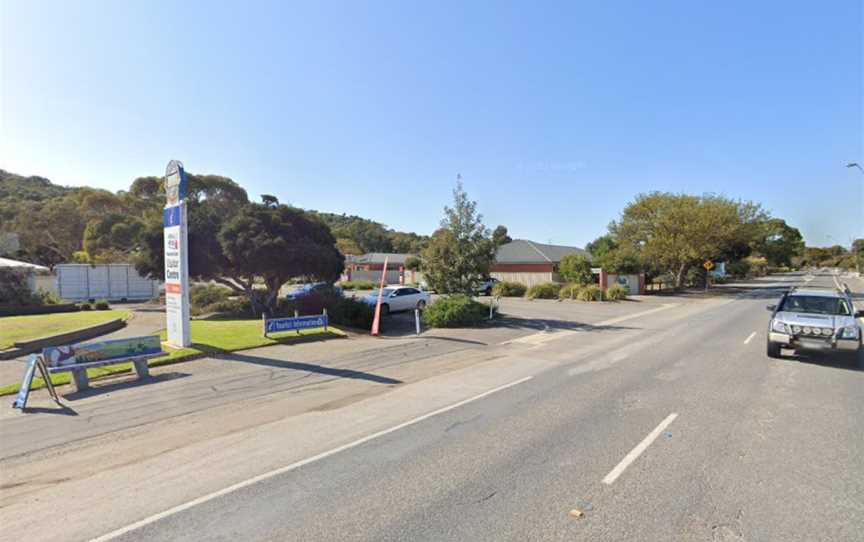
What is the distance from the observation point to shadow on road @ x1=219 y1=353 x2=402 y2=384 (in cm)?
1015

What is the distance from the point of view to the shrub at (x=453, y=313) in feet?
60.8

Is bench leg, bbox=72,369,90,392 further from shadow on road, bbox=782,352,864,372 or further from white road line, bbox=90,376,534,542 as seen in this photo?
shadow on road, bbox=782,352,864,372

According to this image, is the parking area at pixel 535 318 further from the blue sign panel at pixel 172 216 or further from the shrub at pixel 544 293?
the blue sign panel at pixel 172 216

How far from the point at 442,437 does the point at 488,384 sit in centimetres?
325

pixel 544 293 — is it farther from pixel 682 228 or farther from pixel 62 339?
pixel 62 339

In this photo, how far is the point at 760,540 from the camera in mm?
3635

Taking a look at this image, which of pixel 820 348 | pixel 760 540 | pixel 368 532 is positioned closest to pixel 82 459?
pixel 368 532

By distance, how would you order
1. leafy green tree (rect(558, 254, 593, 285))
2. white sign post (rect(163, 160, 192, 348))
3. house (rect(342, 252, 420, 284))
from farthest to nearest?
house (rect(342, 252, 420, 284))
leafy green tree (rect(558, 254, 593, 285))
white sign post (rect(163, 160, 192, 348))

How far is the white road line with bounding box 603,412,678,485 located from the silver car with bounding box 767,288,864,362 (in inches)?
218

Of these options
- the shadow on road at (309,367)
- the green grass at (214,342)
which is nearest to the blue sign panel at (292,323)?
the green grass at (214,342)

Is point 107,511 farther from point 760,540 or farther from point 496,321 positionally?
point 496,321

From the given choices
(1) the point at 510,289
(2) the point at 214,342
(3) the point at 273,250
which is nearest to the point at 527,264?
(1) the point at 510,289

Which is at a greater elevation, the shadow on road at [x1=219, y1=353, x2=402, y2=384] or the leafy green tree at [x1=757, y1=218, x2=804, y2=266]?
the leafy green tree at [x1=757, y1=218, x2=804, y2=266]

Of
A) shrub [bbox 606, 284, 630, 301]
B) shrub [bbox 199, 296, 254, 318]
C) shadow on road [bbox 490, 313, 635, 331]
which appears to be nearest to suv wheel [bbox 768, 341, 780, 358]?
shadow on road [bbox 490, 313, 635, 331]
